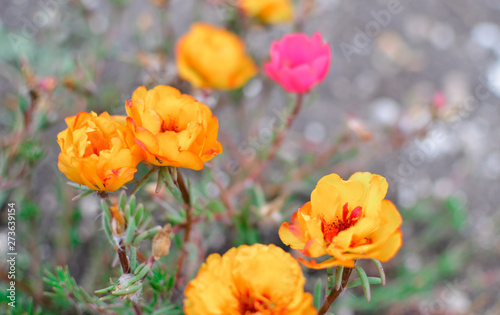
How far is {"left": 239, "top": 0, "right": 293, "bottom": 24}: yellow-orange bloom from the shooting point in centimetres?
118

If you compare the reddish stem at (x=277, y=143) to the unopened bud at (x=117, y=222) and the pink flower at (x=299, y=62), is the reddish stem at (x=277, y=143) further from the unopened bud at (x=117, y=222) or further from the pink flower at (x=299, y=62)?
the unopened bud at (x=117, y=222)

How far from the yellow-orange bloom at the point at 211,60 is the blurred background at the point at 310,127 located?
8 centimetres

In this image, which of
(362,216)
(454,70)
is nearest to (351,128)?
(362,216)

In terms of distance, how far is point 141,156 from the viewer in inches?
21.2

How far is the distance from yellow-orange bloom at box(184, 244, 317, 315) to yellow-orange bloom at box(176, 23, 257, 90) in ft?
2.02

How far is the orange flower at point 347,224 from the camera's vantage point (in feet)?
1.60

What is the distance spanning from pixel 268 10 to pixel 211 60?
0.94ft

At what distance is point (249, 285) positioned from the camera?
504 mm

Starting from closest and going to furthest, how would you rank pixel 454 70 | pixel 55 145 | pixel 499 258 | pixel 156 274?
pixel 156 274 → pixel 55 145 → pixel 499 258 → pixel 454 70

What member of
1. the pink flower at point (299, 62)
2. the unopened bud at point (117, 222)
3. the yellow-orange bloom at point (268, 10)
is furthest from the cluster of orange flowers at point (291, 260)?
the yellow-orange bloom at point (268, 10)

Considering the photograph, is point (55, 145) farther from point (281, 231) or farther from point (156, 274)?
point (281, 231)

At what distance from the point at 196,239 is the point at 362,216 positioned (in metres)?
0.50

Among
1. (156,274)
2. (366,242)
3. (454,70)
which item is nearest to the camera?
(366,242)

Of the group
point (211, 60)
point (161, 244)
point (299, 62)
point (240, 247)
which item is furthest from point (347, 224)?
point (211, 60)
